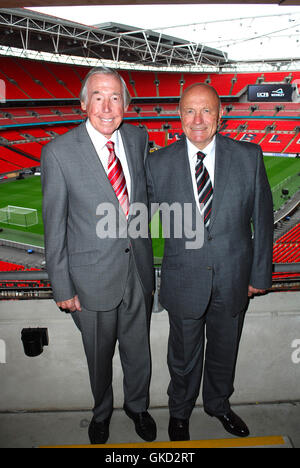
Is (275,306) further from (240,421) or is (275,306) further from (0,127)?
(0,127)

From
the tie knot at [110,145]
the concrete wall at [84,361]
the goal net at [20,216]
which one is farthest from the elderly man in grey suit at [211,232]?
the goal net at [20,216]

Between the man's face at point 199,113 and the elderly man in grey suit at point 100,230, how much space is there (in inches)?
11.1

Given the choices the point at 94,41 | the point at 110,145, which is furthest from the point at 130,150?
the point at 94,41

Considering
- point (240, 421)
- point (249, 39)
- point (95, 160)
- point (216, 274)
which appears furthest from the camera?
point (249, 39)

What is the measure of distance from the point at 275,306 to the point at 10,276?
1.67m

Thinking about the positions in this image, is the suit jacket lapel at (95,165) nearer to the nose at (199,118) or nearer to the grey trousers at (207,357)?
the nose at (199,118)

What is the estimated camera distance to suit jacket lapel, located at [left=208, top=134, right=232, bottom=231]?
5.65 ft

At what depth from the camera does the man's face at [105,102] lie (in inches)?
64.7

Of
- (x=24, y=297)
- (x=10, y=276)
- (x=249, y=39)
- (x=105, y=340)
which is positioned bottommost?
(x=105, y=340)

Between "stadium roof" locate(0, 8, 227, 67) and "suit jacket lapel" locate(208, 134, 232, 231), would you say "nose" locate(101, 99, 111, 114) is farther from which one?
"stadium roof" locate(0, 8, 227, 67)

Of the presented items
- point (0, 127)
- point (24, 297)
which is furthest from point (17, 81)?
point (24, 297)

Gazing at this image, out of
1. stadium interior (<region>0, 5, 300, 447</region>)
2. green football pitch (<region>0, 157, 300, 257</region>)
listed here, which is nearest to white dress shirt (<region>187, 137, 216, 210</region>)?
stadium interior (<region>0, 5, 300, 447</region>)

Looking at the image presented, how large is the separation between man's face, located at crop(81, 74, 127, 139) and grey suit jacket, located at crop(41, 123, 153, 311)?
92mm
